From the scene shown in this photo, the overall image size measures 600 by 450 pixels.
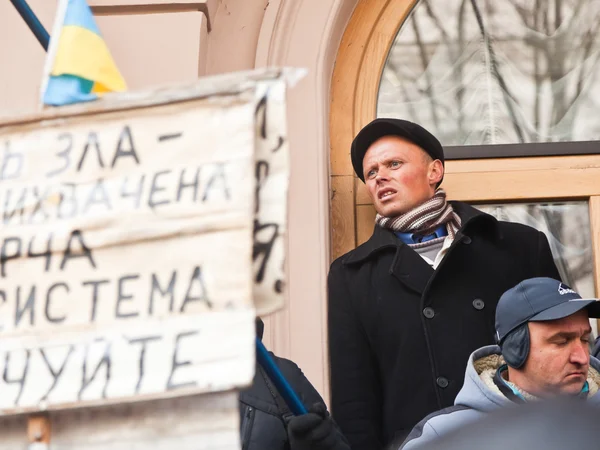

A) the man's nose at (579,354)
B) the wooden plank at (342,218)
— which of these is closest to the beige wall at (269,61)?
the wooden plank at (342,218)

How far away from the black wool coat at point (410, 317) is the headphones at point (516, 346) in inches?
18.1

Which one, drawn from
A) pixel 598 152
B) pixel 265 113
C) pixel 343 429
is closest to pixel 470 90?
pixel 598 152

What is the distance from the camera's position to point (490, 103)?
4.93 m

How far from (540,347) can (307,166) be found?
1.41 m

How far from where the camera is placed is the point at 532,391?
3400mm

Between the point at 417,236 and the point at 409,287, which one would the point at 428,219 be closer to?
the point at 417,236

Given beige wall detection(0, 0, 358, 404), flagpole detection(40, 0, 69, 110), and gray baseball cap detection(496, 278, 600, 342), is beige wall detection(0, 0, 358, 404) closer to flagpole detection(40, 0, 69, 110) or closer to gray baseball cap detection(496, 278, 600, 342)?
gray baseball cap detection(496, 278, 600, 342)

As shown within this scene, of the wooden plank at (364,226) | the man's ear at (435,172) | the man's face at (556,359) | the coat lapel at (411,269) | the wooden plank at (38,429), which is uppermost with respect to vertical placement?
the man's ear at (435,172)

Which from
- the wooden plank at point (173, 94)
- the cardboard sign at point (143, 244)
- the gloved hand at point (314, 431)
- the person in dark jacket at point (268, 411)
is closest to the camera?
the cardboard sign at point (143, 244)

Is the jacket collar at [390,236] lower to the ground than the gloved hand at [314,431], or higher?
higher

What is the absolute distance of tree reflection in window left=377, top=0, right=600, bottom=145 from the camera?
4.89m

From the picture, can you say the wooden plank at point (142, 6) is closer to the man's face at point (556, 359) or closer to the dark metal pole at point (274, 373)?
the man's face at point (556, 359)

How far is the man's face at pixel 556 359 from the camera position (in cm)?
341

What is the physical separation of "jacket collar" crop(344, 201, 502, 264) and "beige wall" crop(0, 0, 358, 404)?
0.83ft
